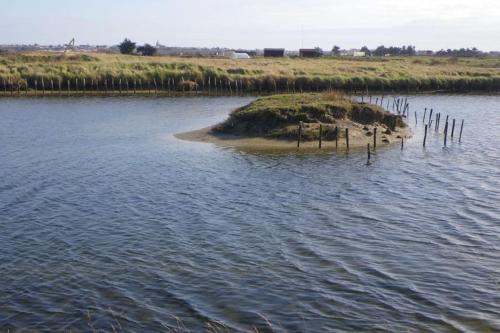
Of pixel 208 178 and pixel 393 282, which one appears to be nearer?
pixel 393 282

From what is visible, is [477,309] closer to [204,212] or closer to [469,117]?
[204,212]

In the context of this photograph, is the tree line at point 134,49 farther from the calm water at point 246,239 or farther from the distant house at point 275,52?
the calm water at point 246,239

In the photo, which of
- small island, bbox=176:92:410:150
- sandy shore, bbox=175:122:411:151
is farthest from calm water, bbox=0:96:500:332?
small island, bbox=176:92:410:150

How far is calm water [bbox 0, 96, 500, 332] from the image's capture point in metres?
17.0

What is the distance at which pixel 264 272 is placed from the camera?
787 inches

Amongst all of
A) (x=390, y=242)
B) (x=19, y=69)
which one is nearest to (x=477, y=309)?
(x=390, y=242)

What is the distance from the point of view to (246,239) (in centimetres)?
2342

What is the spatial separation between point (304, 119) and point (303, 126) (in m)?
1.14

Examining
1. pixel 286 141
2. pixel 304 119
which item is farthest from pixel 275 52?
pixel 286 141

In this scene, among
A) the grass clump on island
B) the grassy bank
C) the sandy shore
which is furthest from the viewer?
the grassy bank

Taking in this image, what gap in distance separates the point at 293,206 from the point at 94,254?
10581mm

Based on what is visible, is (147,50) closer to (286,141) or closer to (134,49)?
(134,49)

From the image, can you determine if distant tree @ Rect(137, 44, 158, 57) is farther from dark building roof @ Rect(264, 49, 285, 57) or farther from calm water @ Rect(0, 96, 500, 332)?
calm water @ Rect(0, 96, 500, 332)

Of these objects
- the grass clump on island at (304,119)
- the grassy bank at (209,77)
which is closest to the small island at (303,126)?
the grass clump on island at (304,119)
